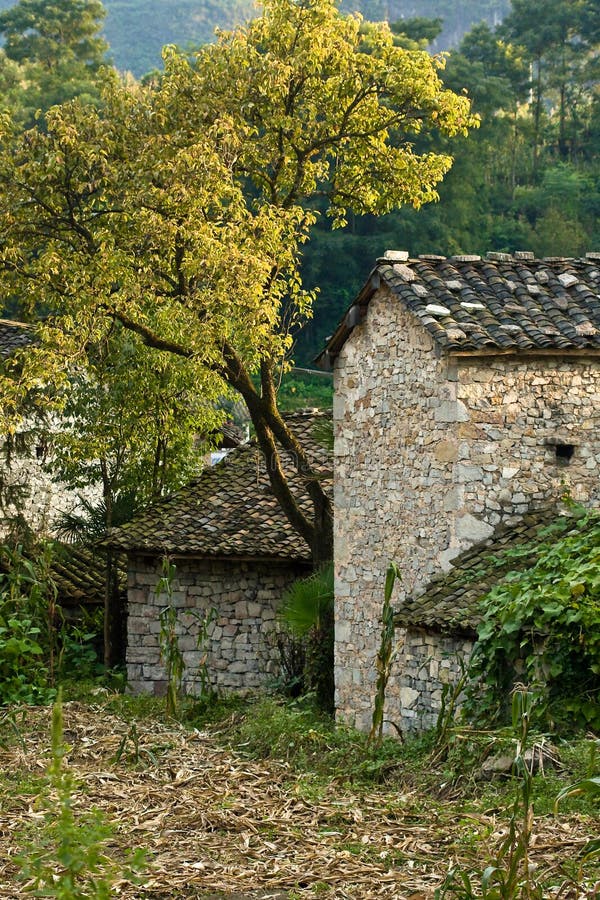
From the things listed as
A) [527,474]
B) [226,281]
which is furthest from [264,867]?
[226,281]

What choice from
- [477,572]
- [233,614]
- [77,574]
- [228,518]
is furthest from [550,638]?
[77,574]

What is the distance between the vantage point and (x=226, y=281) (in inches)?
615

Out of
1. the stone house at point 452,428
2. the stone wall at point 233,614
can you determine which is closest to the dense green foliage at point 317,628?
the stone house at point 452,428

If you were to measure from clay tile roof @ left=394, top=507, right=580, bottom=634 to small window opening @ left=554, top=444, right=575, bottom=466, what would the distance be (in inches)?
21.4

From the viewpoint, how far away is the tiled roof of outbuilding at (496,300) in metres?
12.7

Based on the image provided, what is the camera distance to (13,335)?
22.7 metres

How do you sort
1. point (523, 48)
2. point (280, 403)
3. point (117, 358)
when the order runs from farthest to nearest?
point (523, 48), point (280, 403), point (117, 358)

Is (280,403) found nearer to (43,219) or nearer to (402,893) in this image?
(43,219)

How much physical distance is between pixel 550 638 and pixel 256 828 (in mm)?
3045

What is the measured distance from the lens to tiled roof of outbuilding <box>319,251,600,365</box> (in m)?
12.7

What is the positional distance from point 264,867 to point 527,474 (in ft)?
22.2

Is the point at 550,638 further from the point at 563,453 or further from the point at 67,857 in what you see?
the point at 67,857

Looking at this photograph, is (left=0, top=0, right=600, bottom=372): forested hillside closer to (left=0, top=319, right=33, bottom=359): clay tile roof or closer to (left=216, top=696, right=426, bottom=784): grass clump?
(left=0, top=319, right=33, bottom=359): clay tile roof

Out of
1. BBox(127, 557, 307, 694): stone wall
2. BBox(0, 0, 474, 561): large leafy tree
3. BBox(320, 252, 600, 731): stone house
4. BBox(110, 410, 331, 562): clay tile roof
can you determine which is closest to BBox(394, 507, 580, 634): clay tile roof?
BBox(320, 252, 600, 731): stone house
